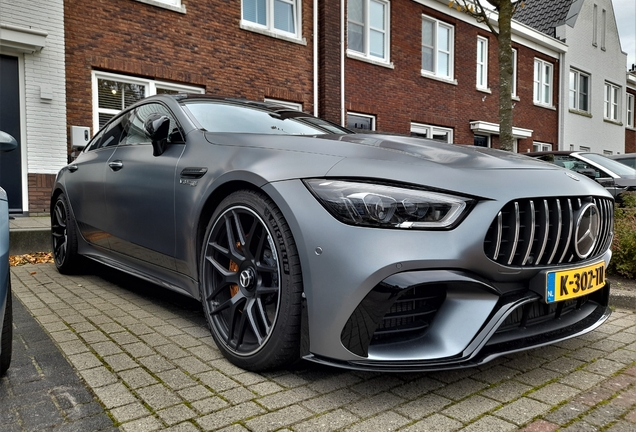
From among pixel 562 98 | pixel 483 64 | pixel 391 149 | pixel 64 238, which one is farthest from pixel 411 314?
pixel 562 98

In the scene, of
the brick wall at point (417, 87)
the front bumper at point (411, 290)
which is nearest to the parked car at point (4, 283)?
the front bumper at point (411, 290)

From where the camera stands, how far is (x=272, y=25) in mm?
11430

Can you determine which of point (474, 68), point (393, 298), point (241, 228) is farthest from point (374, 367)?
point (474, 68)

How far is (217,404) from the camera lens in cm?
206

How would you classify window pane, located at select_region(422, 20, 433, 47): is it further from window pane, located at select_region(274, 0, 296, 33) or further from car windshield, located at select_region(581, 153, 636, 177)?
car windshield, located at select_region(581, 153, 636, 177)

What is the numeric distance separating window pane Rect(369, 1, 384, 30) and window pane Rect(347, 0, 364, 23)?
34 centimetres

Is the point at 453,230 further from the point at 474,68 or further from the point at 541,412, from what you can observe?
the point at 474,68

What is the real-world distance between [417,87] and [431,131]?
1450 mm

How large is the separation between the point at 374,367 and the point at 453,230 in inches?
23.3

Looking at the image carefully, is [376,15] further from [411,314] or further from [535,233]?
[411,314]

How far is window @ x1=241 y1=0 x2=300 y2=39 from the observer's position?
11125 millimetres

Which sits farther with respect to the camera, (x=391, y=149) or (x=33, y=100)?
(x=33, y=100)

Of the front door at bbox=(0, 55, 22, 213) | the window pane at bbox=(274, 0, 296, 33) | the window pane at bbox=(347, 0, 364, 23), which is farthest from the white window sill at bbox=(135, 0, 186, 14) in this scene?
the window pane at bbox=(347, 0, 364, 23)

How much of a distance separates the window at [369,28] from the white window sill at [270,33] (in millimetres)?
1678
